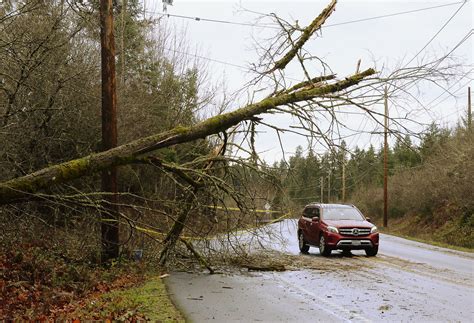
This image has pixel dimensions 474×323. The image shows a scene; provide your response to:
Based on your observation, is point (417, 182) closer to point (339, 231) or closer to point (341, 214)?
point (341, 214)

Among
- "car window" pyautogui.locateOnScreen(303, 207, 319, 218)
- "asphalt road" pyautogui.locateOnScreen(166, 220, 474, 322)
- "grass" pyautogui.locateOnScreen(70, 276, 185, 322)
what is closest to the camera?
"grass" pyautogui.locateOnScreen(70, 276, 185, 322)

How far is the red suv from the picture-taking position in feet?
54.3

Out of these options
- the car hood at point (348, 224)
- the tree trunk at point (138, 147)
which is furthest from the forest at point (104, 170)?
the car hood at point (348, 224)

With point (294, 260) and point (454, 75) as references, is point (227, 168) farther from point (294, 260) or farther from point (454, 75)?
point (454, 75)

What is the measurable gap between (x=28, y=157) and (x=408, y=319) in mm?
11439

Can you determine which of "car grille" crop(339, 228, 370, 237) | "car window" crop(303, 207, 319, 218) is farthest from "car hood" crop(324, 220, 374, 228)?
"car window" crop(303, 207, 319, 218)

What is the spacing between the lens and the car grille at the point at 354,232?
1656 cm

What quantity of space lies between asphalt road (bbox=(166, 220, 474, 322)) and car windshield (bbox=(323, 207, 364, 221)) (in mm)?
2631

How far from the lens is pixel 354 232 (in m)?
16.6

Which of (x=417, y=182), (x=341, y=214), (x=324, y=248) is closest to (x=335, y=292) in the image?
(x=324, y=248)

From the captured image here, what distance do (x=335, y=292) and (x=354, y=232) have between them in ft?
22.0

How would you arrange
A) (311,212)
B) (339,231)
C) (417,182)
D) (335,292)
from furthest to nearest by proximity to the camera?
(417,182) → (311,212) → (339,231) → (335,292)

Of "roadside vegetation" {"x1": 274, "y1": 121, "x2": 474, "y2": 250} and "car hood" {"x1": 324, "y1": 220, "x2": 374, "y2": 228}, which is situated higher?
"roadside vegetation" {"x1": 274, "y1": 121, "x2": 474, "y2": 250}

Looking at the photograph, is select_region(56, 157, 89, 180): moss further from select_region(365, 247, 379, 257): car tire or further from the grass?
select_region(365, 247, 379, 257): car tire
